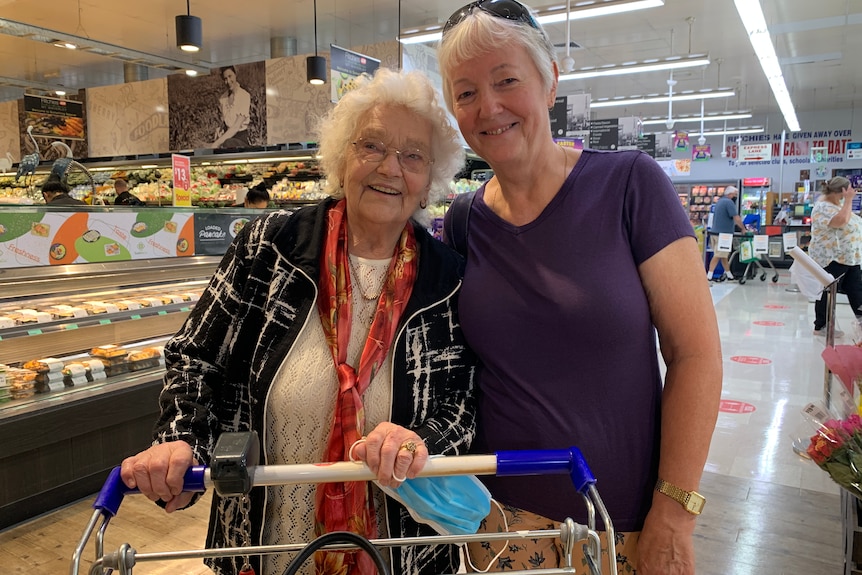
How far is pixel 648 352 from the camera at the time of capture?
4.51ft

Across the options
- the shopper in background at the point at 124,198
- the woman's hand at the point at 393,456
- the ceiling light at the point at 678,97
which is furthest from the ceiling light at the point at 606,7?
the woman's hand at the point at 393,456

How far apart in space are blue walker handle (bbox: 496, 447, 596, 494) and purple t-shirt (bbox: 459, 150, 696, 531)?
0.26 metres

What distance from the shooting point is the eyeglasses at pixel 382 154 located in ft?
5.00

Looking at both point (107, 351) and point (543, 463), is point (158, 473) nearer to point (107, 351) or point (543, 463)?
point (543, 463)

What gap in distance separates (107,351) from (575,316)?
11.1ft

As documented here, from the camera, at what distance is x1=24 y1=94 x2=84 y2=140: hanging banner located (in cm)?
952

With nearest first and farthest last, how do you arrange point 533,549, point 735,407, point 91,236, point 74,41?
point 533,549 < point 91,236 < point 735,407 < point 74,41

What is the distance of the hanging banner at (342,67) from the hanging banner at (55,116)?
17.1ft

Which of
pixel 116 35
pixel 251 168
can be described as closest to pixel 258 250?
pixel 251 168

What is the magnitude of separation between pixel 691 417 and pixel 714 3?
10367 mm

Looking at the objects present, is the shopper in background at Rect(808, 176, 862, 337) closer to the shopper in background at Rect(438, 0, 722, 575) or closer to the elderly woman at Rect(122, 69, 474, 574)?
the shopper in background at Rect(438, 0, 722, 575)

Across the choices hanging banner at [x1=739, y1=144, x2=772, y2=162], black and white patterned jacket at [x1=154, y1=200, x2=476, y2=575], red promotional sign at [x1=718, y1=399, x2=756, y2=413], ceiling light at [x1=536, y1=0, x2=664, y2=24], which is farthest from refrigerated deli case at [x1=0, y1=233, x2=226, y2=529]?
hanging banner at [x1=739, y1=144, x2=772, y2=162]

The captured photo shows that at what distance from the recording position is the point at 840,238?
26.5ft

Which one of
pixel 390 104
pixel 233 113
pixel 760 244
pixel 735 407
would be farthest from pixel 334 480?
pixel 760 244
